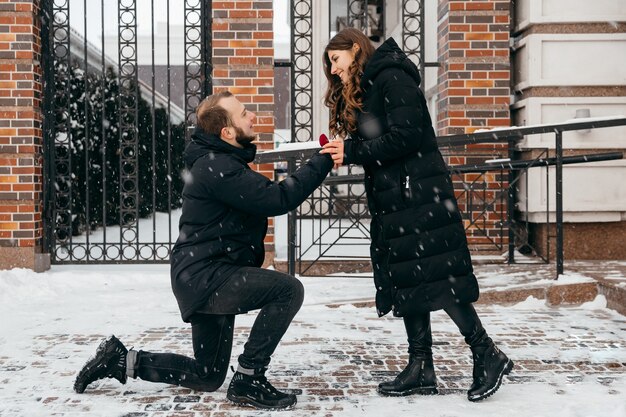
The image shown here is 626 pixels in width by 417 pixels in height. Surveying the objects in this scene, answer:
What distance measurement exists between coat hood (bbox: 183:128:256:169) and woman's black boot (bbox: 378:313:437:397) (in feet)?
3.62

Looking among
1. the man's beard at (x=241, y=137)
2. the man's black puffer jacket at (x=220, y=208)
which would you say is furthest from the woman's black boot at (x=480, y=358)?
the man's beard at (x=241, y=137)

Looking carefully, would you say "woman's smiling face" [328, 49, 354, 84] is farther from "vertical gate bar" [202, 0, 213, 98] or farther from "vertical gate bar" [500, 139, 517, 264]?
"vertical gate bar" [202, 0, 213, 98]

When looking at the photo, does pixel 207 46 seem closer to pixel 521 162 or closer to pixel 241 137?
pixel 521 162

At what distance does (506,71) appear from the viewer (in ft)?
26.3

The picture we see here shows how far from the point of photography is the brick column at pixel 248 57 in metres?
7.93

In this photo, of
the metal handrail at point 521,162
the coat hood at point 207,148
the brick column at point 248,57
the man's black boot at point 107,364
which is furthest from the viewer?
the brick column at point 248,57

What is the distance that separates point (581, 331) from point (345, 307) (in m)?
1.79

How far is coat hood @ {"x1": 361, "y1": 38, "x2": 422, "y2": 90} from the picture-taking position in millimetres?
3715

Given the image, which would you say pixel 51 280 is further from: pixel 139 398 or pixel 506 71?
pixel 506 71

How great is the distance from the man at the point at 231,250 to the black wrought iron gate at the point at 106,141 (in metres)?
3.25

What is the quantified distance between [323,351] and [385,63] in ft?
6.39

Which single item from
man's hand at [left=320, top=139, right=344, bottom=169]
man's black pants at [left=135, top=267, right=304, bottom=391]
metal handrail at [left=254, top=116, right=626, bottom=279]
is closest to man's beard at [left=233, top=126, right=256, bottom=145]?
man's hand at [left=320, top=139, right=344, bottom=169]

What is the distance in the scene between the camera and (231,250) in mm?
3697

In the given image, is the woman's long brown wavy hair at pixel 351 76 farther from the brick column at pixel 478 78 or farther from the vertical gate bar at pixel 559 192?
the brick column at pixel 478 78
